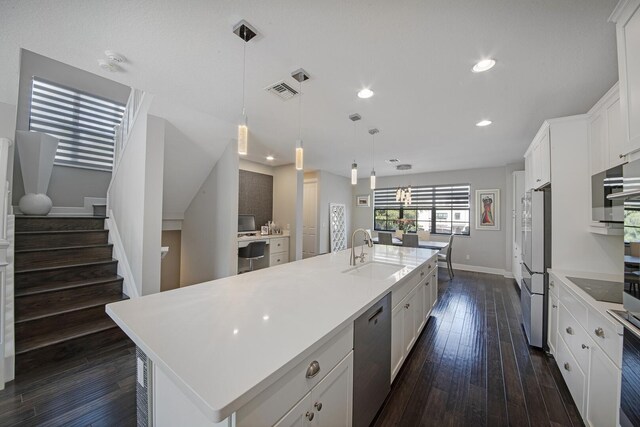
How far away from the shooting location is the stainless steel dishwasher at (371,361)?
1255 millimetres

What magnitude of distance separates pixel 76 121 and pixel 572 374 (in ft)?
24.1

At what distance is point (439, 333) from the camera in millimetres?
2707

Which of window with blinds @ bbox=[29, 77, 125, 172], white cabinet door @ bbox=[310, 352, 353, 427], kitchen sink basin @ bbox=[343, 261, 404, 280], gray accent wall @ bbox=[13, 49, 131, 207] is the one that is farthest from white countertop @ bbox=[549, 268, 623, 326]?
window with blinds @ bbox=[29, 77, 125, 172]

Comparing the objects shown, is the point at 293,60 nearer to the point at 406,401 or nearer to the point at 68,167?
the point at 406,401

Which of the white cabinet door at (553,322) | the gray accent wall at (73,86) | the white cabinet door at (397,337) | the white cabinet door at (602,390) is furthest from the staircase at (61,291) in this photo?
the white cabinet door at (553,322)

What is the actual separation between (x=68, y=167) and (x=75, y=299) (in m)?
2.99

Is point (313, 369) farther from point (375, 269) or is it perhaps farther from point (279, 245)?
point (279, 245)

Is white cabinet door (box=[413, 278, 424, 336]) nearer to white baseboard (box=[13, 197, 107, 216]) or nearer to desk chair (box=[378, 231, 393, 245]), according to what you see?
desk chair (box=[378, 231, 393, 245])

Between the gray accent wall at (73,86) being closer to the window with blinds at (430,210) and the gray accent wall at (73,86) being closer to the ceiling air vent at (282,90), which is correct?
the ceiling air vent at (282,90)

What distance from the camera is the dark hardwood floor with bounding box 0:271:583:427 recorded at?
1.56 m

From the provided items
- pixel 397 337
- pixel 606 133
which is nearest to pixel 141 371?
pixel 397 337

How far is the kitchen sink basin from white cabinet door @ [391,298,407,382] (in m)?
0.35

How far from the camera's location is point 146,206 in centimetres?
262

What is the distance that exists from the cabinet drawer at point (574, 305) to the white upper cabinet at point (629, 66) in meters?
1.03
